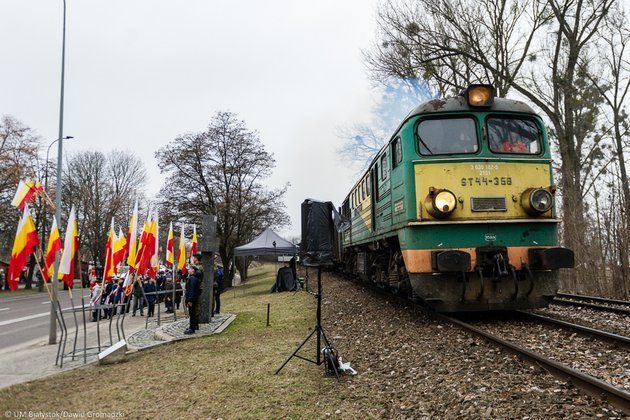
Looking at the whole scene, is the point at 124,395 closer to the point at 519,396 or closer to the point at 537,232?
the point at 519,396

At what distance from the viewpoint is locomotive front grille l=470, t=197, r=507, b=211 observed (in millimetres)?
6707

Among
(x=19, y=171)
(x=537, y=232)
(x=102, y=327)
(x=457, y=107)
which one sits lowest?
(x=102, y=327)

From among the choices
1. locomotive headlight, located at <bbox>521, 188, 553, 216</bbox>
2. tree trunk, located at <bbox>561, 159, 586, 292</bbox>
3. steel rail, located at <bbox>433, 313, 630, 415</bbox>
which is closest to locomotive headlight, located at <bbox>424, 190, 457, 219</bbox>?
locomotive headlight, located at <bbox>521, 188, 553, 216</bbox>

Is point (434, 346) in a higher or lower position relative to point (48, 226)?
lower

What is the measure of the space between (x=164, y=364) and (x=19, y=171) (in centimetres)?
2910

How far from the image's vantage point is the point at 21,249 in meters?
7.39

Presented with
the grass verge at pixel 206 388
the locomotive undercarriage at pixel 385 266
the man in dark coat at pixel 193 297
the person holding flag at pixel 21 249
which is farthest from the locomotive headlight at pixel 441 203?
the person holding flag at pixel 21 249

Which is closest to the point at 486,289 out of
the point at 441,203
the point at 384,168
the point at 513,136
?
the point at 441,203

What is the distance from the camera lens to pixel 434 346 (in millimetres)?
5910

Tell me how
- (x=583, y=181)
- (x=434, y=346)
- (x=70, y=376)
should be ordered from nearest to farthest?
(x=434, y=346) → (x=70, y=376) → (x=583, y=181)

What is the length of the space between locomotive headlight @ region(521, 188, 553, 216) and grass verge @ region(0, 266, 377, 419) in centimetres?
391

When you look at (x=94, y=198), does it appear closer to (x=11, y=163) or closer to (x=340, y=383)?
(x=11, y=163)

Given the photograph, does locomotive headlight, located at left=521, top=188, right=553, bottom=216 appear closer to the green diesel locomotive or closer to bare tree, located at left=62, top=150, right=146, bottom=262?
the green diesel locomotive

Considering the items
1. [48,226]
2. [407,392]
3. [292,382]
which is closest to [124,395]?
[292,382]
